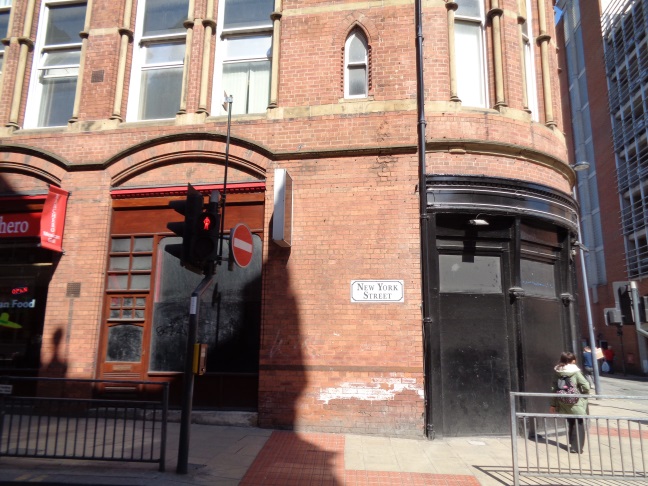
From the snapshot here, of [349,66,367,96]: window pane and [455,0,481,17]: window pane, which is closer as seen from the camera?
[349,66,367,96]: window pane

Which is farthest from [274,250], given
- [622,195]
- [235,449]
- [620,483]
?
[622,195]

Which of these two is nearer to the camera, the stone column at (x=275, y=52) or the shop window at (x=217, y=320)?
the shop window at (x=217, y=320)

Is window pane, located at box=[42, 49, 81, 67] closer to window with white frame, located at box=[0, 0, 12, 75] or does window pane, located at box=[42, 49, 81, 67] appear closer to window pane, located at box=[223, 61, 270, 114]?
window with white frame, located at box=[0, 0, 12, 75]

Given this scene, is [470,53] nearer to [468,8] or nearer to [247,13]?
[468,8]

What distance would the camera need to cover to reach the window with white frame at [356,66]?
957 cm

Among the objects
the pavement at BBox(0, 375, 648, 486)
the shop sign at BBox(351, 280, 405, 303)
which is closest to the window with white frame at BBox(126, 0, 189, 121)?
the shop sign at BBox(351, 280, 405, 303)

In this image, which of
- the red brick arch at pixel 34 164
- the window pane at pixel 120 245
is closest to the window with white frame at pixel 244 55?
the window pane at pixel 120 245

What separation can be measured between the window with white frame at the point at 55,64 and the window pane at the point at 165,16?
1576 mm

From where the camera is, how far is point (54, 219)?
9492mm

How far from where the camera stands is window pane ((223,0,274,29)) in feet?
34.0

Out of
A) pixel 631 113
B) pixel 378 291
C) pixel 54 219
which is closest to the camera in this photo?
pixel 378 291

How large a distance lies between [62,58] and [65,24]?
83cm

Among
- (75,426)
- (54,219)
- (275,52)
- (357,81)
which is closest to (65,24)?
(54,219)

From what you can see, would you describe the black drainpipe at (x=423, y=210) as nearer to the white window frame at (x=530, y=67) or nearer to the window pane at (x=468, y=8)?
the window pane at (x=468, y=8)
